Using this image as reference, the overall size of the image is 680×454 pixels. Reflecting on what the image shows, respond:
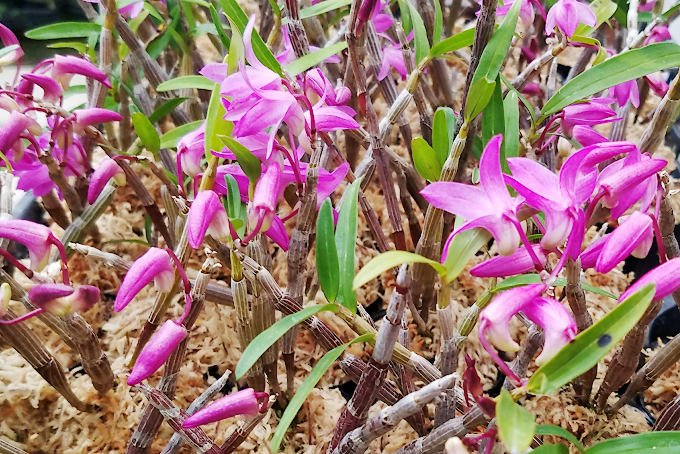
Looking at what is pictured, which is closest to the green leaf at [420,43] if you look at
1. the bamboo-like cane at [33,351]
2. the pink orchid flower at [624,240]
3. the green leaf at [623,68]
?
the green leaf at [623,68]

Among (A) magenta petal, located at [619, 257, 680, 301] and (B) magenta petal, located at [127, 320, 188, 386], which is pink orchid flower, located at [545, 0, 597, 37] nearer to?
(A) magenta petal, located at [619, 257, 680, 301]

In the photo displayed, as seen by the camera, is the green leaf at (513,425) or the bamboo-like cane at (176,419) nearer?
the green leaf at (513,425)

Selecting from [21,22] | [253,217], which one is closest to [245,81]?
[253,217]

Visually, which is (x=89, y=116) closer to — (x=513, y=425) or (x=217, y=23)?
(x=217, y=23)

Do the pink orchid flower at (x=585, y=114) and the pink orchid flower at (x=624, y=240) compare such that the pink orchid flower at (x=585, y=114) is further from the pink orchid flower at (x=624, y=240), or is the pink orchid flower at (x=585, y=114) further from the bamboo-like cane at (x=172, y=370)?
the bamboo-like cane at (x=172, y=370)

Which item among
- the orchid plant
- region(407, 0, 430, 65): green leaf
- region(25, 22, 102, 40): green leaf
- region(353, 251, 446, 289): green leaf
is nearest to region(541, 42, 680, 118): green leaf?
the orchid plant

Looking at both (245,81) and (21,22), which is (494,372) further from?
(21,22)
